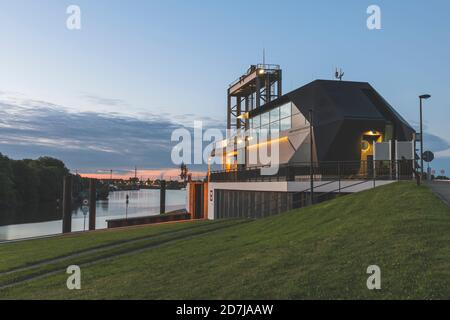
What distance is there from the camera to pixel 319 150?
97.8ft

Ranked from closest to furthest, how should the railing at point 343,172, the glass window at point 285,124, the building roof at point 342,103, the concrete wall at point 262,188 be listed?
the concrete wall at point 262,188 → the railing at point 343,172 → the building roof at point 342,103 → the glass window at point 285,124

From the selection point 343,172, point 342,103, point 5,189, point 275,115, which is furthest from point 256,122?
point 5,189

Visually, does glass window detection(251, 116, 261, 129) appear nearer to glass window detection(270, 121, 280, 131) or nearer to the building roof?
glass window detection(270, 121, 280, 131)

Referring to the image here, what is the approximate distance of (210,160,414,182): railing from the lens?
76.1 ft

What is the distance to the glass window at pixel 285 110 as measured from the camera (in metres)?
34.7

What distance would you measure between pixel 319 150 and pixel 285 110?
22.5 ft

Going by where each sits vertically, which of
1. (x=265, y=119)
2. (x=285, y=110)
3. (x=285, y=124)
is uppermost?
(x=285, y=110)

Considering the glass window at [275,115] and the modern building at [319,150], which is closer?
the modern building at [319,150]

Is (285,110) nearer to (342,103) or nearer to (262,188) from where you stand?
(342,103)

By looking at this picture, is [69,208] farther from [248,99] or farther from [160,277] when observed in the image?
[248,99]

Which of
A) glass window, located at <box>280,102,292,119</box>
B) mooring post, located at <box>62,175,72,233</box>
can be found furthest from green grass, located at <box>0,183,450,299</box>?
mooring post, located at <box>62,175,72,233</box>

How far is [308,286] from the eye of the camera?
25.2ft

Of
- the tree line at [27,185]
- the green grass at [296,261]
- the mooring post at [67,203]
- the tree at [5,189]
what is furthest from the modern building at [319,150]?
the tree at [5,189]

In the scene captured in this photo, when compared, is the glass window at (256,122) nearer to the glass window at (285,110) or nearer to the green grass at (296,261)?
the glass window at (285,110)
